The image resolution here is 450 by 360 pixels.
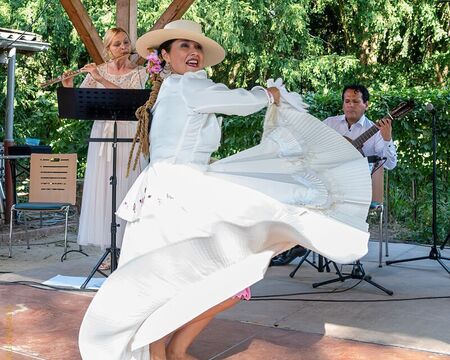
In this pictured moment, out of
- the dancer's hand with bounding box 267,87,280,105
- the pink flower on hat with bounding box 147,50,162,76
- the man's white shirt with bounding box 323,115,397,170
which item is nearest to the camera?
the dancer's hand with bounding box 267,87,280,105

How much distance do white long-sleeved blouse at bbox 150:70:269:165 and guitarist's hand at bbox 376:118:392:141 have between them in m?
2.12

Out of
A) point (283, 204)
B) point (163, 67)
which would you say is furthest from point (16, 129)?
point (283, 204)

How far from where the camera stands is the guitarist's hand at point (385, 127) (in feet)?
15.8

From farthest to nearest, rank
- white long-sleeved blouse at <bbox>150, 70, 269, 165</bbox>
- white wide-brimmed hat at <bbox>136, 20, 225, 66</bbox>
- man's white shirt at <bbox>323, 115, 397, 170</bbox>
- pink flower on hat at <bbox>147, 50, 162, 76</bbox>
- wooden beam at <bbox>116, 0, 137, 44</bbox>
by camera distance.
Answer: wooden beam at <bbox>116, 0, 137, 44</bbox> → man's white shirt at <bbox>323, 115, 397, 170</bbox> → pink flower on hat at <bbox>147, 50, 162, 76</bbox> → white wide-brimmed hat at <bbox>136, 20, 225, 66</bbox> → white long-sleeved blouse at <bbox>150, 70, 269, 165</bbox>

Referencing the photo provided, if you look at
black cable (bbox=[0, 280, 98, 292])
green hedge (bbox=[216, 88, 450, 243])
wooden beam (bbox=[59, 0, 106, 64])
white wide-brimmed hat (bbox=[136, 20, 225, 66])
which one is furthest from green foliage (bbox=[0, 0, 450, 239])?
white wide-brimmed hat (bbox=[136, 20, 225, 66])

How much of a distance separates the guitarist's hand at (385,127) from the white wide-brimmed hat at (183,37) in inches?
71.9

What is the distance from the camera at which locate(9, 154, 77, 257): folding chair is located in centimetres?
623

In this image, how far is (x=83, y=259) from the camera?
238 inches

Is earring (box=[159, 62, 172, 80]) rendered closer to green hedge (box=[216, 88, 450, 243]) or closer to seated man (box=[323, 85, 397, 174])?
seated man (box=[323, 85, 397, 174])

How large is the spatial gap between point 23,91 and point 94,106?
950 cm

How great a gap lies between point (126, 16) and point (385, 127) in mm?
2647

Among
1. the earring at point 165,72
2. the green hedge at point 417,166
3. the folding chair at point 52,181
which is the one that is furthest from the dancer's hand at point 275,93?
the green hedge at point 417,166

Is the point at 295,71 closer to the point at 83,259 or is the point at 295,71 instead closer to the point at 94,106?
the point at 83,259

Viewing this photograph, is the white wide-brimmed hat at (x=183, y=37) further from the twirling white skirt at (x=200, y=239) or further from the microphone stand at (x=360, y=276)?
A: the microphone stand at (x=360, y=276)
